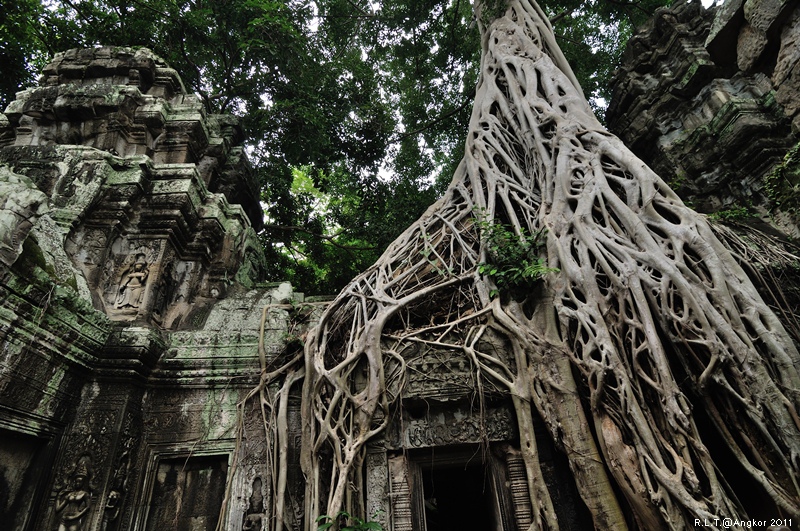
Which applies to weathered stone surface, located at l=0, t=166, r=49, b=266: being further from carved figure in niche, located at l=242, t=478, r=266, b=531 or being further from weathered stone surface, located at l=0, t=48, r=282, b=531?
carved figure in niche, located at l=242, t=478, r=266, b=531

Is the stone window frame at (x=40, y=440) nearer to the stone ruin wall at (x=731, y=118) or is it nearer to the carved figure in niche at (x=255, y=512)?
the carved figure in niche at (x=255, y=512)

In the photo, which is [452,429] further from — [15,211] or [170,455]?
[15,211]

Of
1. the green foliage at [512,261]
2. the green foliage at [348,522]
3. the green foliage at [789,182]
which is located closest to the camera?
the green foliage at [348,522]

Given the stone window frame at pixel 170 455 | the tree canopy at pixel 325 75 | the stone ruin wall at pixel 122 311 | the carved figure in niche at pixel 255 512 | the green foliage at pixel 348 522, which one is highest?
the tree canopy at pixel 325 75

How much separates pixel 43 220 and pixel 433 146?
23.6 ft

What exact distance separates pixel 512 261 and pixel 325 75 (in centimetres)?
538

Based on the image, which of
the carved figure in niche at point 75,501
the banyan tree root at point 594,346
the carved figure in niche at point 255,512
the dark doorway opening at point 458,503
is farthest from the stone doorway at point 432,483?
the dark doorway opening at point 458,503

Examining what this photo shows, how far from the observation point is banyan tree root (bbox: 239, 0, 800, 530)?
7.77 feet

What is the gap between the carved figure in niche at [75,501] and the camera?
271cm

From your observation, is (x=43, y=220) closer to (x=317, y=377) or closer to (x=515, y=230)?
(x=317, y=377)

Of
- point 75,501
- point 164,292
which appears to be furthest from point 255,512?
point 164,292

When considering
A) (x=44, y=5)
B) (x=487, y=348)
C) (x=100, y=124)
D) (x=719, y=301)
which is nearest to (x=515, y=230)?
(x=487, y=348)

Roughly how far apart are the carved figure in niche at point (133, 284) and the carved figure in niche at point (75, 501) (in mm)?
1228

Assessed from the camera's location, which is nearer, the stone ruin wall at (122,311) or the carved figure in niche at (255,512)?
the stone ruin wall at (122,311)
